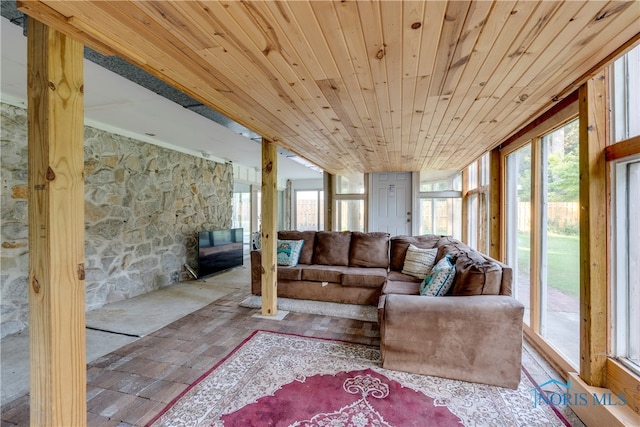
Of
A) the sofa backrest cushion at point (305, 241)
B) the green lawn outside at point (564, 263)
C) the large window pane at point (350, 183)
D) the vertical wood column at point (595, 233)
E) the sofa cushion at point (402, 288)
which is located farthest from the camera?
the large window pane at point (350, 183)

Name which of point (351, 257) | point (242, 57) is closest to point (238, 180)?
point (351, 257)

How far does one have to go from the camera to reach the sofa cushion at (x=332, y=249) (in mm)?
4078

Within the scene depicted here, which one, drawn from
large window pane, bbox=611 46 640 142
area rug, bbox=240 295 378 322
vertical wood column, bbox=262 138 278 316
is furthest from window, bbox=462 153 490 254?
vertical wood column, bbox=262 138 278 316

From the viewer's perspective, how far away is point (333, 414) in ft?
5.42

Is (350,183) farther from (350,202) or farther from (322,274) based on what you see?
(322,274)

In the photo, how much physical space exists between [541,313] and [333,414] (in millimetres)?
2157

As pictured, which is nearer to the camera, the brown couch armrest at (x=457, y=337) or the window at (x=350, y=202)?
the brown couch armrest at (x=457, y=337)

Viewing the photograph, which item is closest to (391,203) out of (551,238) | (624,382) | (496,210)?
(496,210)

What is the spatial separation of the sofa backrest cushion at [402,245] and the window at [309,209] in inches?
210

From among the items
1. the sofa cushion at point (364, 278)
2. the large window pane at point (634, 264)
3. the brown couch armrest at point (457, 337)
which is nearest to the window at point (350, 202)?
the sofa cushion at point (364, 278)

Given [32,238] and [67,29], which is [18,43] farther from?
[32,238]

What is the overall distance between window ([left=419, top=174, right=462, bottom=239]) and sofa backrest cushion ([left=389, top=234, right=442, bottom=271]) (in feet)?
6.11

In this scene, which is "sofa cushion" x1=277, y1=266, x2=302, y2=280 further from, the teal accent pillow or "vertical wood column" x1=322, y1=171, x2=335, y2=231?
"vertical wood column" x1=322, y1=171, x2=335, y2=231

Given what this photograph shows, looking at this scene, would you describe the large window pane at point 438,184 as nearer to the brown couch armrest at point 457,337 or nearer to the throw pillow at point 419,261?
the throw pillow at point 419,261
